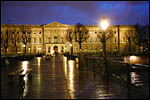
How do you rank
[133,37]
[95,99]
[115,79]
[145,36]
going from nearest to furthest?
[95,99] → [115,79] → [145,36] → [133,37]

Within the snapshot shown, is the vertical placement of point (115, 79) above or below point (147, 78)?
below

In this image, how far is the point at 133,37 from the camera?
251 feet

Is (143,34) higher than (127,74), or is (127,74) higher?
(143,34)

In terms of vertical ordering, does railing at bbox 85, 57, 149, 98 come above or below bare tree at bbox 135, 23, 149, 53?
below

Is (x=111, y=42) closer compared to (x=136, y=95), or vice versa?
(x=136, y=95)

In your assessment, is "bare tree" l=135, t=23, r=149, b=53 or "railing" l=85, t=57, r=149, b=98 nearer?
"railing" l=85, t=57, r=149, b=98

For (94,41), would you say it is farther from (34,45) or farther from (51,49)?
(34,45)

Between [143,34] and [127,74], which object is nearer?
[127,74]

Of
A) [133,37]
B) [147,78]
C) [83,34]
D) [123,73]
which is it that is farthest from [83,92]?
[133,37]

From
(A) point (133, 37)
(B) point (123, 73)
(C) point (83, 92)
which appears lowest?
(C) point (83, 92)

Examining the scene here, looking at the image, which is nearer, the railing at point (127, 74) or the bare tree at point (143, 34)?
the railing at point (127, 74)

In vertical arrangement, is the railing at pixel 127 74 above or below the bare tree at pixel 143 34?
below

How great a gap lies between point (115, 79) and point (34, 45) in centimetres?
9529

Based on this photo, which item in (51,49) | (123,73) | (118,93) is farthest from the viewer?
(51,49)
